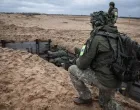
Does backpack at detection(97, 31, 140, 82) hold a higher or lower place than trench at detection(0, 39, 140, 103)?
higher

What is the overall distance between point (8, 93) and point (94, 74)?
1.97m

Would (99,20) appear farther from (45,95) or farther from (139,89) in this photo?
(139,89)

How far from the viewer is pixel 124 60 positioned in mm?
2875

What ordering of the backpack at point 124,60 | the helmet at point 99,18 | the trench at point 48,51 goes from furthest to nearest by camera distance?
the trench at point 48,51
the helmet at point 99,18
the backpack at point 124,60

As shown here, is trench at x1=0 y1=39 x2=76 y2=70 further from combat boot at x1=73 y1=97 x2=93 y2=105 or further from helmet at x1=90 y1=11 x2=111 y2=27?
helmet at x1=90 y1=11 x2=111 y2=27

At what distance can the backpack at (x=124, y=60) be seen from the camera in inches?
111

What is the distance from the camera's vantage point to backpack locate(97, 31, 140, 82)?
2.81 m

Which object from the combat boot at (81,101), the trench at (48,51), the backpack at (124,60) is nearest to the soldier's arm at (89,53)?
the backpack at (124,60)

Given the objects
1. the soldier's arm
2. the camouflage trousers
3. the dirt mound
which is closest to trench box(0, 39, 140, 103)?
the dirt mound

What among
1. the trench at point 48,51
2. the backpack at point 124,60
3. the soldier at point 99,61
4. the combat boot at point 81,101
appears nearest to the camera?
the backpack at point 124,60

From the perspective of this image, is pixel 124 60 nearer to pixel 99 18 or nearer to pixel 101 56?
pixel 101 56

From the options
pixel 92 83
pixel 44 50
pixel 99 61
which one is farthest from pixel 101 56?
pixel 44 50

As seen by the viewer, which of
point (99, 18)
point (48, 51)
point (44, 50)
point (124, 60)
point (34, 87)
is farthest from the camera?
point (44, 50)

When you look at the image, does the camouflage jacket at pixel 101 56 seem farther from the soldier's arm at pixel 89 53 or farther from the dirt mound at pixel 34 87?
the dirt mound at pixel 34 87
